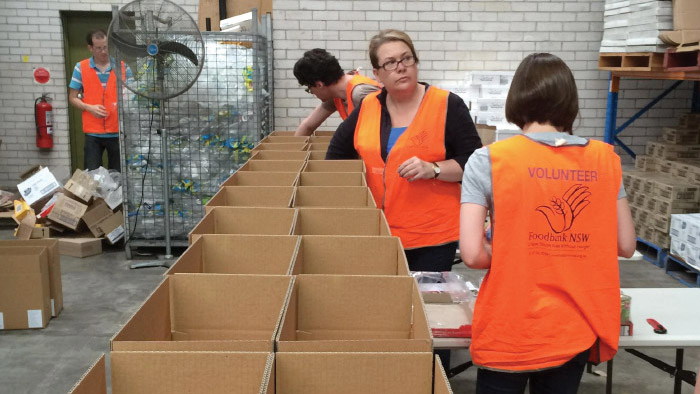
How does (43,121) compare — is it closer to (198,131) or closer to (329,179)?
(198,131)

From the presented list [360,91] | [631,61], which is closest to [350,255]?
[360,91]

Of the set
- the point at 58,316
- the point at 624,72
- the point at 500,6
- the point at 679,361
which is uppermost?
the point at 500,6

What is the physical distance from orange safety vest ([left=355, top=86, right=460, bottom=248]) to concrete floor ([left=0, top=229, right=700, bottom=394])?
4.15 ft

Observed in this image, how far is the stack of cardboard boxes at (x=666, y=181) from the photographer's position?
5.70m

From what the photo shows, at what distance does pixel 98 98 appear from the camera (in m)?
7.11

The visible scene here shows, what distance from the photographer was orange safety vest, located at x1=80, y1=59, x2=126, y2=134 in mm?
6996

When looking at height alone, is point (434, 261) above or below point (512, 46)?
below

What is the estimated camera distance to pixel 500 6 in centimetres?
703

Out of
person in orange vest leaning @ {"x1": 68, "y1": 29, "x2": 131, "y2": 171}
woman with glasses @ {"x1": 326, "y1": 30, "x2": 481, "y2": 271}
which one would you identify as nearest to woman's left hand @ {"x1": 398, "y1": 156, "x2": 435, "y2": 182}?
woman with glasses @ {"x1": 326, "y1": 30, "x2": 481, "y2": 271}

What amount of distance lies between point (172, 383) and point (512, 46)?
21.3 feet

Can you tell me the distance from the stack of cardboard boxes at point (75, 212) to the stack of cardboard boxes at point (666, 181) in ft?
16.7

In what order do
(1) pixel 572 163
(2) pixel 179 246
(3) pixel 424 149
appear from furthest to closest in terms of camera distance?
(2) pixel 179 246, (3) pixel 424 149, (1) pixel 572 163

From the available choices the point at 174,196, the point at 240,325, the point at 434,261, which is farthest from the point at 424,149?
the point at 174,196

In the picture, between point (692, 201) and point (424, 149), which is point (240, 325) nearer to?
point (424, 149)
